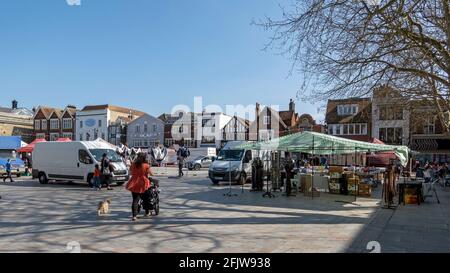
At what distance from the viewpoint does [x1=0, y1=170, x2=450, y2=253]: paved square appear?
738 centimetres

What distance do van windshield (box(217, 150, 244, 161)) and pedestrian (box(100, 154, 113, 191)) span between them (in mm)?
6492

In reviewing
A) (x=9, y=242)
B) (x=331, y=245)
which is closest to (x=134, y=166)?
(x=9, y=242)

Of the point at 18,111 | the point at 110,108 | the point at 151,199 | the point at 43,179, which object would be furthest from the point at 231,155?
the point at 18,111

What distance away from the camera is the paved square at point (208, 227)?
24.2 ft

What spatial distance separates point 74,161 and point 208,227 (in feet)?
45.7

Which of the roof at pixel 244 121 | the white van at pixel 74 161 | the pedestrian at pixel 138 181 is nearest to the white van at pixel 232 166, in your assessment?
the white van at pixel 74 161

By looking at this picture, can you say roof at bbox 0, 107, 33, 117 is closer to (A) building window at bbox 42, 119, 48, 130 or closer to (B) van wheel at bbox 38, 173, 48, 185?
(A) building window at bbox 42, 119, 48, 130

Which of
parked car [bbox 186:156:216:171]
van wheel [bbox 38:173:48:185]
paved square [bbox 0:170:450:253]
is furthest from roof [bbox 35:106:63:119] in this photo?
paved square [bbox 0:170:450:253]

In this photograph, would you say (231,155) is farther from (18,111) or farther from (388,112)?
(18,111)

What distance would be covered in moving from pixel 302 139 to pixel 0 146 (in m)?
22.5

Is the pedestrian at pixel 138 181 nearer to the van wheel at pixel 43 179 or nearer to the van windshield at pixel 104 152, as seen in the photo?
the van windshield at pixel 104 152

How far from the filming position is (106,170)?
19078mm

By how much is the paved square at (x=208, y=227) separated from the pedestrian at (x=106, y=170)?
4.51 meters

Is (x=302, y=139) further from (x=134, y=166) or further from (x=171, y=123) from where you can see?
(x=171, y=123)
